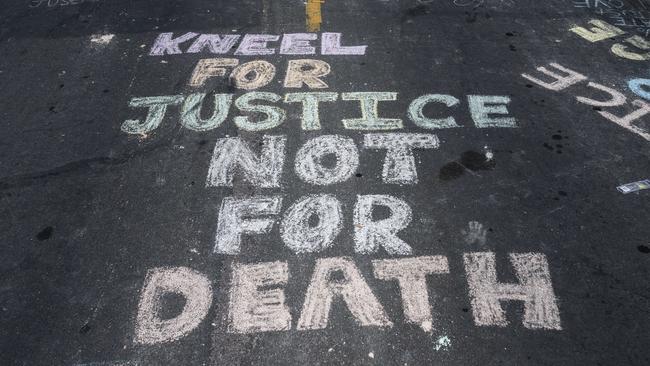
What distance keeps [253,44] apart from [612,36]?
459 cm

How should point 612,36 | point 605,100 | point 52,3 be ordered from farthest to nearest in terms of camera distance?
point 52,3
point 612,36
point 605,100

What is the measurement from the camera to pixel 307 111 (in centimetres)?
508

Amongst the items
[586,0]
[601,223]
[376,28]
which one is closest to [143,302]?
[601,223]

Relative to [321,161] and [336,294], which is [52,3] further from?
[336,294]

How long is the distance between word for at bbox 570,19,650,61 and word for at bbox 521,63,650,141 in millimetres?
904

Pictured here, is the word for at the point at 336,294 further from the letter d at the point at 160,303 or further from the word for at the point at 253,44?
the word for at the point at 253,44

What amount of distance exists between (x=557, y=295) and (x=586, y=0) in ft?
17.7

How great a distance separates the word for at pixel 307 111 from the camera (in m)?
4.89

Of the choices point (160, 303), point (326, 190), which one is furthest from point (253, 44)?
point (160, 303)

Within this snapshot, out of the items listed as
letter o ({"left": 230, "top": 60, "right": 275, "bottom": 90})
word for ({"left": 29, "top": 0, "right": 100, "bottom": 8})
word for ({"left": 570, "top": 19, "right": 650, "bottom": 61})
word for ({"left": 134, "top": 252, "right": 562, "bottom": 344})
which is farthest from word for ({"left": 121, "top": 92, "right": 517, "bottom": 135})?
word for ({"left": 29, "top": 0, "right": 100, "bottom": 8})

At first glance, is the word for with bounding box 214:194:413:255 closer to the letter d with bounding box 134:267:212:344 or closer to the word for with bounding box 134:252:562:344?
the word for with bounding box 134:252:562:344

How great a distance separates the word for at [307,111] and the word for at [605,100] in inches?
26.4

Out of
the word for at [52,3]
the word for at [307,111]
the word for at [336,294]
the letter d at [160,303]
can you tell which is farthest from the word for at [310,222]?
the word for at [52,3]

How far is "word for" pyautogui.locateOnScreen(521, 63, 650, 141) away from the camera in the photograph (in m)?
4.90
